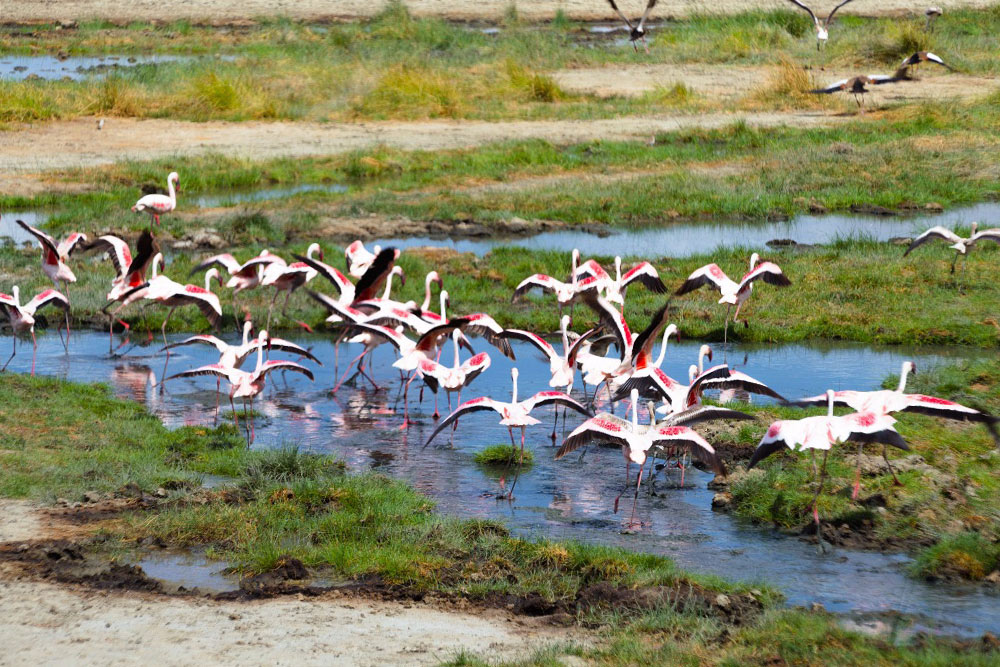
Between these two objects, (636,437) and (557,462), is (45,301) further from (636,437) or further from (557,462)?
(636,437)

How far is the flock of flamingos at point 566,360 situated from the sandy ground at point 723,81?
50.0 ft

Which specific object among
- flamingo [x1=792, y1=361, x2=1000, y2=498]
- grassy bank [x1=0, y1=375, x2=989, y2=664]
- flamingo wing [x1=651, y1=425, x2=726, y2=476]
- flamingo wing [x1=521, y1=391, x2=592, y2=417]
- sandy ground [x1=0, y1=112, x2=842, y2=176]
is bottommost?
grassy bank [x1=0, y1=375, x2=989, y2=664]

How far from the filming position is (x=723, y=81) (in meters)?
30.9

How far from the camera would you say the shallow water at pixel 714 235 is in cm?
1655

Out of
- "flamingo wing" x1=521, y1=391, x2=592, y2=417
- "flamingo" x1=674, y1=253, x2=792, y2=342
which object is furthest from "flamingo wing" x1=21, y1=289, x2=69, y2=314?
"flamingo" x1=674, y1=253, x2=792, y2=342

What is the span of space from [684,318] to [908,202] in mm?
7461

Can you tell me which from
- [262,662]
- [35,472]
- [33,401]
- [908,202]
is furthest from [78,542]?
[908,202]

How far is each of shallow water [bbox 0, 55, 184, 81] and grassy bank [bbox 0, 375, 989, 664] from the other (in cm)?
2566

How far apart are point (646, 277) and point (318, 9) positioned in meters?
38.2

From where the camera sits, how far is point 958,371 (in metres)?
10.7

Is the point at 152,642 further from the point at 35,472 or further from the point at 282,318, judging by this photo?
the point at 282,318

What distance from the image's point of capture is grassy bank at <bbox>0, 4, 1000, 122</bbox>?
26688 millimetres

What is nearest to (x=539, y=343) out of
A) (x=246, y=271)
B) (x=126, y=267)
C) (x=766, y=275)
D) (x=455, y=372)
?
(x=455, y=372)

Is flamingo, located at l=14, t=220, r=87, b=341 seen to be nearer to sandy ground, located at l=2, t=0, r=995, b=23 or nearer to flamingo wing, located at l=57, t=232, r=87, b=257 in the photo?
flamingo wing, located at l=57, t=232, r=87, b=257
